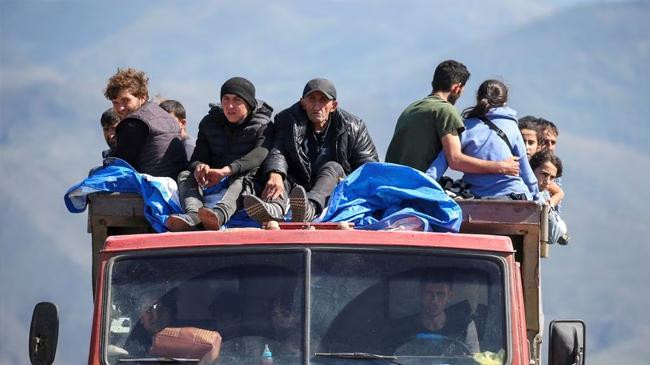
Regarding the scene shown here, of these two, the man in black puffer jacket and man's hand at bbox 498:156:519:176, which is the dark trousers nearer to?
the man in black puffer jacket

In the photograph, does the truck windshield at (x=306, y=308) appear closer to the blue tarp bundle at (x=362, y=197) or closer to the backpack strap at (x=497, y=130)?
the blue tarp bundle at (x=362, y=197)

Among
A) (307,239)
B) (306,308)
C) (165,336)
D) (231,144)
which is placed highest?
(231,144)

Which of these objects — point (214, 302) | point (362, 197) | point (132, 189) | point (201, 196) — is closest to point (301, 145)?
point (201, 196)

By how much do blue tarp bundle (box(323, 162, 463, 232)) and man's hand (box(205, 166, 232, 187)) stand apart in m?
0.72

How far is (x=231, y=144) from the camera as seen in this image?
8266 mm

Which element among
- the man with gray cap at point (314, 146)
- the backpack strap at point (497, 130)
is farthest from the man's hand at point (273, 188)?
the backpack strap at point (497, 130)

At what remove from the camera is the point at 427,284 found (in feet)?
21.7

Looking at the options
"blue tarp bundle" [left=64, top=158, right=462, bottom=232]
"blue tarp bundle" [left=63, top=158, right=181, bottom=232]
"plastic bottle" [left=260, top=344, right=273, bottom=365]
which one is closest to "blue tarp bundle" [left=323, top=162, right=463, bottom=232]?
"blue tarp bundle" [left=64, top=158, right=462, bottom=232]

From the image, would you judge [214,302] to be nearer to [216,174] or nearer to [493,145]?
[216,174]

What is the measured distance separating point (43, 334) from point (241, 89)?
2042 millimetres

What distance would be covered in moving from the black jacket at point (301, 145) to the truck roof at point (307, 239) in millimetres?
1298

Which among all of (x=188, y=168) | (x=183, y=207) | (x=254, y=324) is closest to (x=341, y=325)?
(x=254, y=324)

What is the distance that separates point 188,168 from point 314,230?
1.81 m

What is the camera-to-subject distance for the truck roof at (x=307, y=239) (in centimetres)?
661
